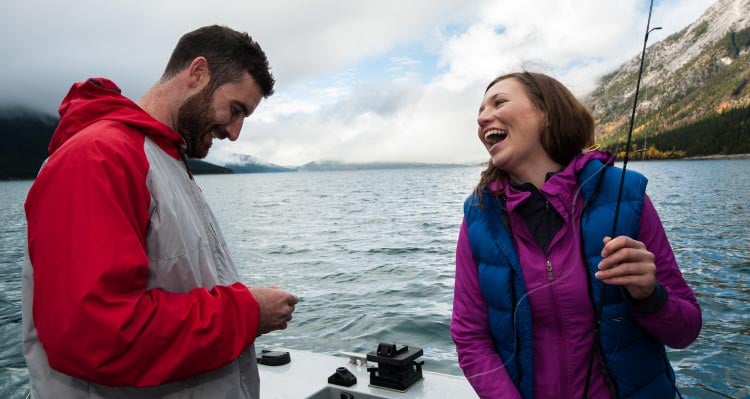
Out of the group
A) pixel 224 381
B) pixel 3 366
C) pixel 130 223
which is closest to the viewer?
pixel 130 223

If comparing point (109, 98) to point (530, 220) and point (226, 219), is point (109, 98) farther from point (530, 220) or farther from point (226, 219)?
point (226, 219)

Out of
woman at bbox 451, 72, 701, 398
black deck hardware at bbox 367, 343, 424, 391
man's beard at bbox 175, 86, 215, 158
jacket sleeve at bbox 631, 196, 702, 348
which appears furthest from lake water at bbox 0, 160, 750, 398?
man's beard at bbox 175, 86, 215, 158

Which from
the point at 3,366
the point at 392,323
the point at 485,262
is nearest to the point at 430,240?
the point at 392,323

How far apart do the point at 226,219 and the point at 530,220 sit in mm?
38237

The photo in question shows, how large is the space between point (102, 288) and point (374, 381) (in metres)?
3.05

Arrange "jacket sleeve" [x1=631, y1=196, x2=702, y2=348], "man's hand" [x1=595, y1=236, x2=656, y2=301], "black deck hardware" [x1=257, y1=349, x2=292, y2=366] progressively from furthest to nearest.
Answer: "black deck hardware" [x1=257, y1=349, x2=292, y2=366]
"jacket sleeve" [x1=631, y1=196, x2=702, y2=348]
"man's hand" [x1=595, y1=236, x2=656, y2=301]

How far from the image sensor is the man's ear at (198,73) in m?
2.33

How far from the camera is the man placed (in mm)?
1736

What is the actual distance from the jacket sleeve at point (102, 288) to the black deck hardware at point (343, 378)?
2650mm

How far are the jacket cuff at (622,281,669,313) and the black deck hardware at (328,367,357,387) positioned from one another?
274 cm

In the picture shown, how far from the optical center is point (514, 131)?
255 centimetres

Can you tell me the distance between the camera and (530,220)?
97.9 inches

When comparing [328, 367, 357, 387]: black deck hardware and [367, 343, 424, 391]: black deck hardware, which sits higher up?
[367, 343, 424, 391]: black deck hardware

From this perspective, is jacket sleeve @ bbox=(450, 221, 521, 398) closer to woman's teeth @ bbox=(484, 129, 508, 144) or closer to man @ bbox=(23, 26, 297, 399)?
woman's teeth @ bbox=(484, 129, 508, 144)
